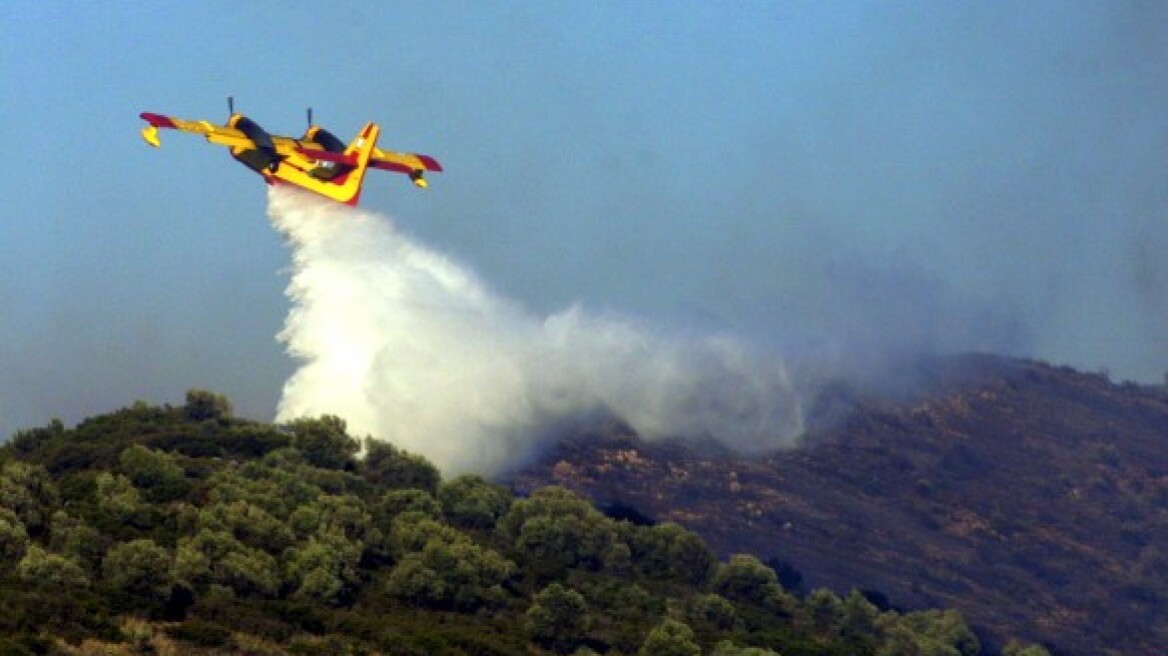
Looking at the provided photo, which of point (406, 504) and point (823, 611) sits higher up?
point (406, 504)

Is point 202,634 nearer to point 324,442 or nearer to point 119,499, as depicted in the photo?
point 119,499

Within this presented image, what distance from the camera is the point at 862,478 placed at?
196375mm

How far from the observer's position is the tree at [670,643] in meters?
120

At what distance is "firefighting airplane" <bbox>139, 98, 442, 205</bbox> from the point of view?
481 ft

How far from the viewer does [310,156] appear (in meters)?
150

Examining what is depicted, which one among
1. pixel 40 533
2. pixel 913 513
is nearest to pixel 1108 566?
pixel 913 513

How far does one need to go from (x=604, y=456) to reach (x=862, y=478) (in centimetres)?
2370

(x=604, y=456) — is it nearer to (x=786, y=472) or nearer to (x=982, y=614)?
(x=786, y=472)

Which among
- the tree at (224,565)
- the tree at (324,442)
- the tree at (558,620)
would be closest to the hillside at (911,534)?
the tree at (324,442)

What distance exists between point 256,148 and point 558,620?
3936 centimetres

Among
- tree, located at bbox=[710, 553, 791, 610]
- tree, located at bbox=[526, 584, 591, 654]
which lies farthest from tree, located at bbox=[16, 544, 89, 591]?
tree, located at bbox=[710, 553, 791, 610]

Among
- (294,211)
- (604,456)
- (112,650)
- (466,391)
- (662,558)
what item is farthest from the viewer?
(604,456)

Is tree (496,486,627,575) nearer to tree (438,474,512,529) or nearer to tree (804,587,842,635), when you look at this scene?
tree (438,474,512,529)

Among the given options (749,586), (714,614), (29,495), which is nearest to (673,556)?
(749,586)
